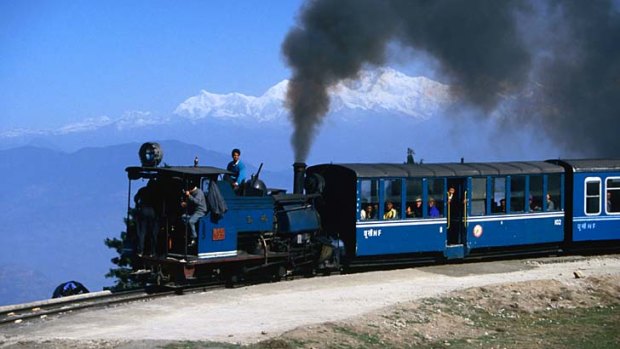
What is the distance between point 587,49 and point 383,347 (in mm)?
57577

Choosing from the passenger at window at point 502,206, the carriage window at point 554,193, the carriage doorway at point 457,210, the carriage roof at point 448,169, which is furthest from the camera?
the carriage window at point 554,193

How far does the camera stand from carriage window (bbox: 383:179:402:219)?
21547mm

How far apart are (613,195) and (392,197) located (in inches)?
319

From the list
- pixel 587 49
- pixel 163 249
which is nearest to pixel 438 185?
pixel 163 249

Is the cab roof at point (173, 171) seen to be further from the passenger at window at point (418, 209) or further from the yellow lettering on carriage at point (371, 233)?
the passenger at window at point (418, 209)

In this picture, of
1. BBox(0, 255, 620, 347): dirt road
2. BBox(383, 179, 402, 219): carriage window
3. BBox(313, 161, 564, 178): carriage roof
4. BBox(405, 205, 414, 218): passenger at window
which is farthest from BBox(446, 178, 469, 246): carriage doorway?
BBox(383, 179, 402, 219): carriage window

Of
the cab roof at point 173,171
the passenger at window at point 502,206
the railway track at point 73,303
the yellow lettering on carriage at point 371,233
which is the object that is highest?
the cab roof at point 173,171

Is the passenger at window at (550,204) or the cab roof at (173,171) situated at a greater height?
the cab roof at (173,171)

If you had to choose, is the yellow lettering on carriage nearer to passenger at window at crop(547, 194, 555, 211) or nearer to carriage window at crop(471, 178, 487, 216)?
carriage window at crop(471, 178, 487, 216)

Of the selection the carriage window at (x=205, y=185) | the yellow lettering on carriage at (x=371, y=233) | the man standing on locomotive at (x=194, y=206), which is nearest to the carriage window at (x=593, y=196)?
the yellow lettering on carriage at (x=371, y=233)

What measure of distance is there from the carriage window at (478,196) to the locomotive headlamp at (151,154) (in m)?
8.66

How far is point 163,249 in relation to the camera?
61.1 ft

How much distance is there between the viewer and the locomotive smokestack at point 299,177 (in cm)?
2106

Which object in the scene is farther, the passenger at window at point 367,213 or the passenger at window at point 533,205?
the passenger at window at point 533,205
